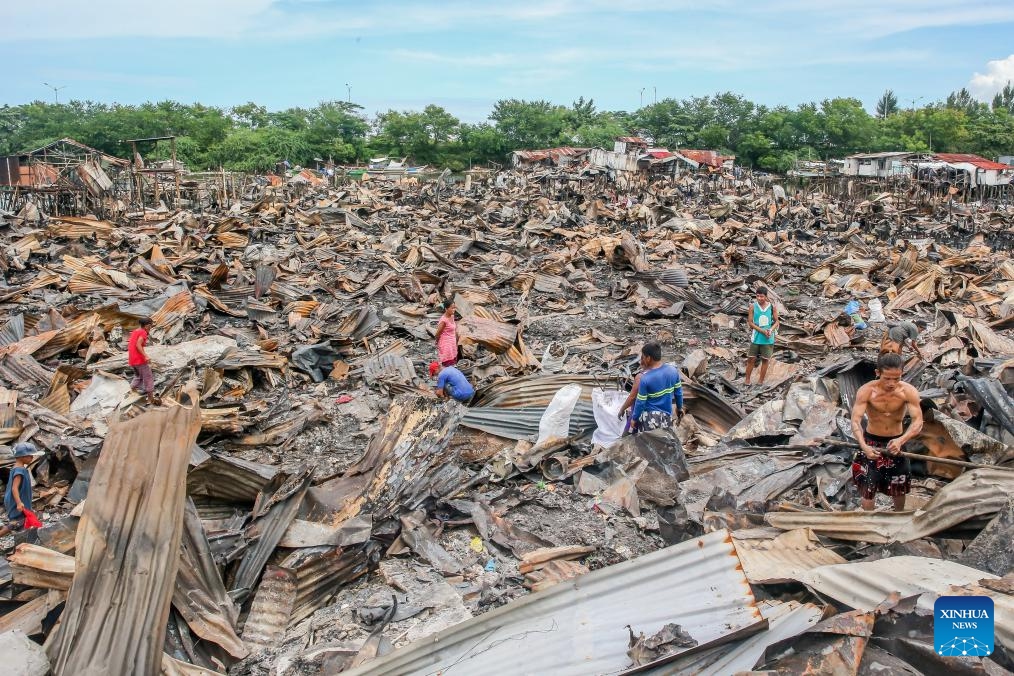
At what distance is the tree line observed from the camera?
145ft

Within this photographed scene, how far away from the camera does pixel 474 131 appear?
49.2m

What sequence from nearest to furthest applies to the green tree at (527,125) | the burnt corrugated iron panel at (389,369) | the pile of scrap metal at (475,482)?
1. the pile of scrap metal at (475,482)
2. the burnt corrugated iron panel at (389,369)
3. the green tree at (527,125)

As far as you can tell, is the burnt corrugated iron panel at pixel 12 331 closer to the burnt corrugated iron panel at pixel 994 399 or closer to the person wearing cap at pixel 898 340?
the person wearing cap at pixel 898 340

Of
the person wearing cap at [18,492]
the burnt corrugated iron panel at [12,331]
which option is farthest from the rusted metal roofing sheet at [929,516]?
the burnt corrugated iron panel at [12,331]

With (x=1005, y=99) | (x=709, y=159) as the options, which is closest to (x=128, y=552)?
(x=709, y=159)

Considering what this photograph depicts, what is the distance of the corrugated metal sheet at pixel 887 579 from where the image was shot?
9.25 ft

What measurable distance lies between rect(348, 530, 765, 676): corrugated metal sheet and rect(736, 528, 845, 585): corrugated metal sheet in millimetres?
273

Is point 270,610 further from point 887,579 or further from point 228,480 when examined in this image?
point 887,579

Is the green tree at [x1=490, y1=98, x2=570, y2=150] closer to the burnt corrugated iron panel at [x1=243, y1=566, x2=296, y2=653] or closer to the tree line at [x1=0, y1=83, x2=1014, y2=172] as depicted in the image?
the tree line at [x1=0, y1=83, x2=1014, y2=172]

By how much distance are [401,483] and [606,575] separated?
1.80 metres

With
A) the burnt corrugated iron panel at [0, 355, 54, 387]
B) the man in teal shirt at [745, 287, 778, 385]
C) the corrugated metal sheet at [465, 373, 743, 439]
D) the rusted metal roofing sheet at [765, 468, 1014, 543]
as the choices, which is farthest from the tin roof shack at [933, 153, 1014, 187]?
the burnt corrugated iron panel at [0, 355, 54, 387]

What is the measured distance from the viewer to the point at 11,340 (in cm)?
913

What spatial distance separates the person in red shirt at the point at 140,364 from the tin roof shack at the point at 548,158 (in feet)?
115

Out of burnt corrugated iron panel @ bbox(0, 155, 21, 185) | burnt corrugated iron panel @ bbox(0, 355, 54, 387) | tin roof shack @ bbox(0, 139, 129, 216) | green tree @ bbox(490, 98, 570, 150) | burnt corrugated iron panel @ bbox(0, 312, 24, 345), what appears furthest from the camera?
green tree @ bbox(490, 98, 570, 150)
